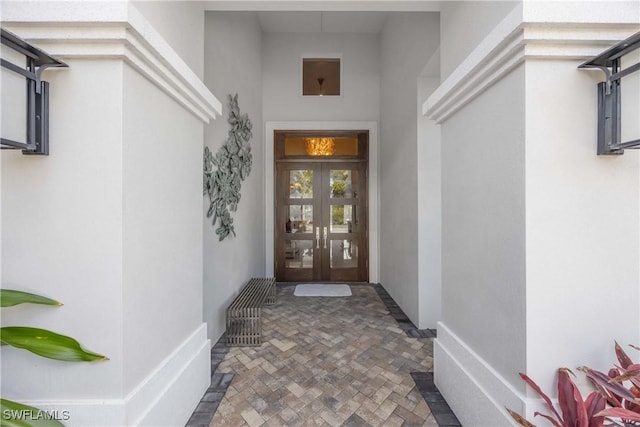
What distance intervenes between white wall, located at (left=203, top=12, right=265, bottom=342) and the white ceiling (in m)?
0.29

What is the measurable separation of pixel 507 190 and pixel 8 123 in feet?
6.54

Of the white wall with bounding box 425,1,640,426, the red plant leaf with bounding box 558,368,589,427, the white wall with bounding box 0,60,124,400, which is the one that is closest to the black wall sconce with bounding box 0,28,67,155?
the white wall with bounding box 0,60,124,400

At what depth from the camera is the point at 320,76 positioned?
484 cm

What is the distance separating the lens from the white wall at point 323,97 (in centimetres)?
470

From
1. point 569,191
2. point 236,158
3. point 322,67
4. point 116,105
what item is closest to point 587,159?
point 569,191

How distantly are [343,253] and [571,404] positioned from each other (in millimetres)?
3940

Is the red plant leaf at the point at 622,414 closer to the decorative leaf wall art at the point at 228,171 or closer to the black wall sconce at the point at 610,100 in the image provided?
the black wall sconce at the point at 610,100

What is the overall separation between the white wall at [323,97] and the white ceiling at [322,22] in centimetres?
11

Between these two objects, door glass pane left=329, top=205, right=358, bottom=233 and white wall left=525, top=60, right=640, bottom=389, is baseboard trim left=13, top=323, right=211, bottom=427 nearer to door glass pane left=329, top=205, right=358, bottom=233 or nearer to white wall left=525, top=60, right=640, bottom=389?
white wall left=525, top=60, right=640, bottom=389

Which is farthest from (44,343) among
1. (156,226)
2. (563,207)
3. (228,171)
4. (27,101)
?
(228,171)

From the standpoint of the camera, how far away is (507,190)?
3.86 ft

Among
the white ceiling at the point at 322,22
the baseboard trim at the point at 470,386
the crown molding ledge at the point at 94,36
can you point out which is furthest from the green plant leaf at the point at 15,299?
the white ceiling at the point at 322,22

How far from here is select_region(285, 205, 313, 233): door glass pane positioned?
15.9 ft

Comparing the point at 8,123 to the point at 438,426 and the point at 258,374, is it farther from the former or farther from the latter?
the point at 438,426
